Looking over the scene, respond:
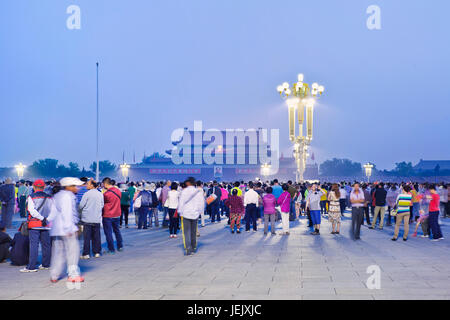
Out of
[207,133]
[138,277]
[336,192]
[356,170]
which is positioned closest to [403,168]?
[356,170]

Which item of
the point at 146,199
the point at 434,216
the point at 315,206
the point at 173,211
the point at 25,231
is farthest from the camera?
the point at 146,199

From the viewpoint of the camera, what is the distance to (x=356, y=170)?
14600cm

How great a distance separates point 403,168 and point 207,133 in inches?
2041

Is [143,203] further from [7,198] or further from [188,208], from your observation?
[188,208]

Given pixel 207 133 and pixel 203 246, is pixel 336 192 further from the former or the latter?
pixel 207 133

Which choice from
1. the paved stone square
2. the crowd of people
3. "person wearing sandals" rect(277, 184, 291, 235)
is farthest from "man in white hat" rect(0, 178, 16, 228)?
"person wearing sandals" rect(277, 184, 291, 235)

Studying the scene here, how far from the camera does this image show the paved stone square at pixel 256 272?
6895 millimetres

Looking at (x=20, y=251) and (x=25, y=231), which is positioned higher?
(x=25, y=231)

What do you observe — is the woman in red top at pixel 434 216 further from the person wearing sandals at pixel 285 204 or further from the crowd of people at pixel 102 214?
the person wearing sandals at pixel 285 204

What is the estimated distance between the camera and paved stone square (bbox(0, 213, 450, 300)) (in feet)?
22.6

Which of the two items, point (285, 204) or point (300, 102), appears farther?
point (300, 102)

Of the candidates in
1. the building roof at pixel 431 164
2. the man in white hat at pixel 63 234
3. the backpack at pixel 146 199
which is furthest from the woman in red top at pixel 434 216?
the building roof at pixel 431 164

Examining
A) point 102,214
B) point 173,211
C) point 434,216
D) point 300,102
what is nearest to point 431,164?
point 300,102

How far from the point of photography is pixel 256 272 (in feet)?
28.3
